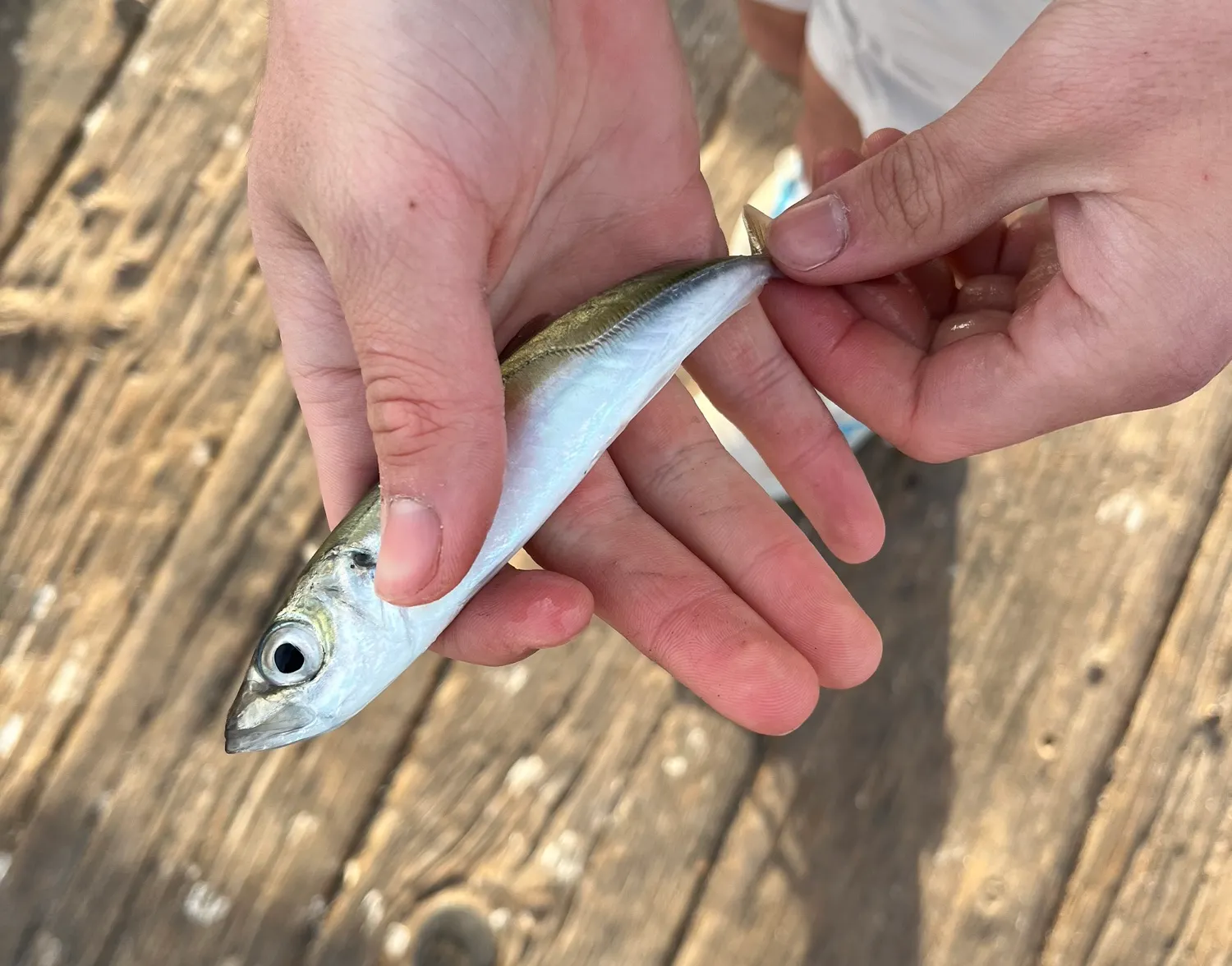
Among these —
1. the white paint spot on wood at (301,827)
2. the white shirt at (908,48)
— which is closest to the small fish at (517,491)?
the white shirt at (908,48)

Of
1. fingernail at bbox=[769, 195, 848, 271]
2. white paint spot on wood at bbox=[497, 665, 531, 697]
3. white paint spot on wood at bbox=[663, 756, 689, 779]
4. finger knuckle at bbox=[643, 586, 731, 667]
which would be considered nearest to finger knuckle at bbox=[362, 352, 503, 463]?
finger knuckle at bbox=[643, 586, 731, 667]

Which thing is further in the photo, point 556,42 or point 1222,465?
point 1222,465

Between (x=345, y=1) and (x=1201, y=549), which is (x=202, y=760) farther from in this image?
(x=1201, y=549)

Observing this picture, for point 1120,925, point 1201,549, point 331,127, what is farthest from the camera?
point 1201,549

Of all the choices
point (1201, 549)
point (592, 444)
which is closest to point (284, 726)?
point (592, 444)

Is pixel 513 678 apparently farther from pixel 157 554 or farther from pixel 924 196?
pixel 924 196

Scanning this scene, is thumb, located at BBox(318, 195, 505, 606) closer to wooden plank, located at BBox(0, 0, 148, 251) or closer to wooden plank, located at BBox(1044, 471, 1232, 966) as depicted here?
wooden plank, located at BBox(1044, 471, 1232, 966)

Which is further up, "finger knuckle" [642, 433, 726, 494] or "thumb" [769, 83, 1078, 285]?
"thumb" [769, 83, 1078, 285]
